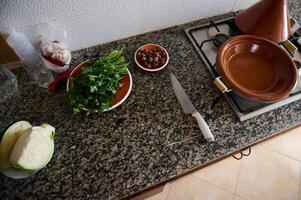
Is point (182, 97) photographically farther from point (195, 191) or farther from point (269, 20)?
point (195, 191)

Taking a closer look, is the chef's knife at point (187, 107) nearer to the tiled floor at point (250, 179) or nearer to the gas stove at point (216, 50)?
the gas stove at point (216, 50)

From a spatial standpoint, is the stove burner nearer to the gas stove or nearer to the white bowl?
the gas stove

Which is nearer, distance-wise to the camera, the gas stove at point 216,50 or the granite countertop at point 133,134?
the granite countertop at point 133,134

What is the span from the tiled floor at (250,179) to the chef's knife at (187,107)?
0.75 metres

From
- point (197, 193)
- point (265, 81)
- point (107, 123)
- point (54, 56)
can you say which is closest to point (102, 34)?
point (54, 56)

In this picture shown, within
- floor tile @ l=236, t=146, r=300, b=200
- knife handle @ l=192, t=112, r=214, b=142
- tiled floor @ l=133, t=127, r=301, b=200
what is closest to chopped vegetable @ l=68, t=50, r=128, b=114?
knife handle @ l=192, t=112, r=214, b=142

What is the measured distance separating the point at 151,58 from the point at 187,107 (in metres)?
0.20

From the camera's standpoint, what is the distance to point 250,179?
147 cm

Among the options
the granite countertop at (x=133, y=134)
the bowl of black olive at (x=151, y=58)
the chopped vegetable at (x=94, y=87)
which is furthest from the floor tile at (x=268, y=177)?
the chopped vegetable at (x=94, y=87)

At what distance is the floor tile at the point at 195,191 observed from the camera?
54.8 inches

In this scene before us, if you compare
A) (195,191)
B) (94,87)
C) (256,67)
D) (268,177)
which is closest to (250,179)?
(268,177)

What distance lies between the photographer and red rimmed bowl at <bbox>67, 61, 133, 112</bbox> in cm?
73

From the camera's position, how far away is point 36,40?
0.75m

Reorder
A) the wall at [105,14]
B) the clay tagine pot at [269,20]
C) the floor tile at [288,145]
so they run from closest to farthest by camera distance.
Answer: the wall at [105,14] → the clay tagine pot at [269,20] → the floor tile at [288,145]
